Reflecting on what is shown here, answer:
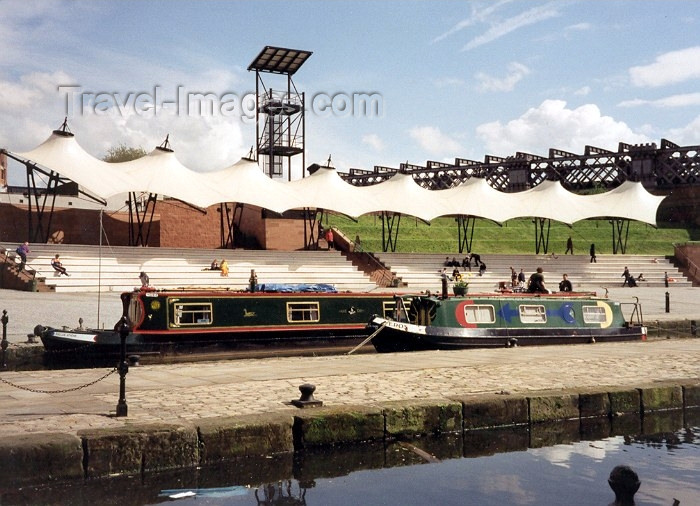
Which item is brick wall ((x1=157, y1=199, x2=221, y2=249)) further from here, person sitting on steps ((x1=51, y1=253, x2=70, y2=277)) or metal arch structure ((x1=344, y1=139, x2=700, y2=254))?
metal arch structure ((x1=344, y1=139, x2=700, y2=254))

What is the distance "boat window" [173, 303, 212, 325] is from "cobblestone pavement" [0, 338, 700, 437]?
19.3 feet

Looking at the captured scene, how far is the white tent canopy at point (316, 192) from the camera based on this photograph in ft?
120

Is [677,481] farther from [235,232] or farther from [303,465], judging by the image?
[235,232]

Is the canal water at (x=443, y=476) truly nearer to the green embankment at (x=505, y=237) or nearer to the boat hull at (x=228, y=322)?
the boat hull at (x=228, y=322)

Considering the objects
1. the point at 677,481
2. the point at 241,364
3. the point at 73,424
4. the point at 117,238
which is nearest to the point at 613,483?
the point at 677,481

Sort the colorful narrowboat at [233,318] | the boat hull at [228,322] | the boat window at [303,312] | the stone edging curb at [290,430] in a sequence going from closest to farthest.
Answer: the stone edging curb at [290,430]
the boat hull at [228,322]
the colorful narrowboat at [233,318]
the boat window at [303,312]

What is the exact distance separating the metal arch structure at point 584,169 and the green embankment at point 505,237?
3025mm

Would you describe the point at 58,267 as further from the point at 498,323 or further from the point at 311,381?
the point at 311,381

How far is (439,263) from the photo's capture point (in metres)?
42.2

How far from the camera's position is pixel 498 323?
20094 millimetres

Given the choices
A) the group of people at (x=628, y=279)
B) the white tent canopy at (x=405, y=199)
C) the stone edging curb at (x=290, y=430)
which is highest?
Answer: the white tent canopy at (x=405, y=199)

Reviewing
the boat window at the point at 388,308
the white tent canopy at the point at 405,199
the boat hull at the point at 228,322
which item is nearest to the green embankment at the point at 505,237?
the white tent canopy at the point at 405,199

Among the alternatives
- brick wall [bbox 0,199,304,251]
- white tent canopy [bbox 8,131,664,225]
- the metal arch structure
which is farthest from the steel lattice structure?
brick wall [bbox 0,199,304,251]

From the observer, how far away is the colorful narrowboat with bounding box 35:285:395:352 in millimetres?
18391
